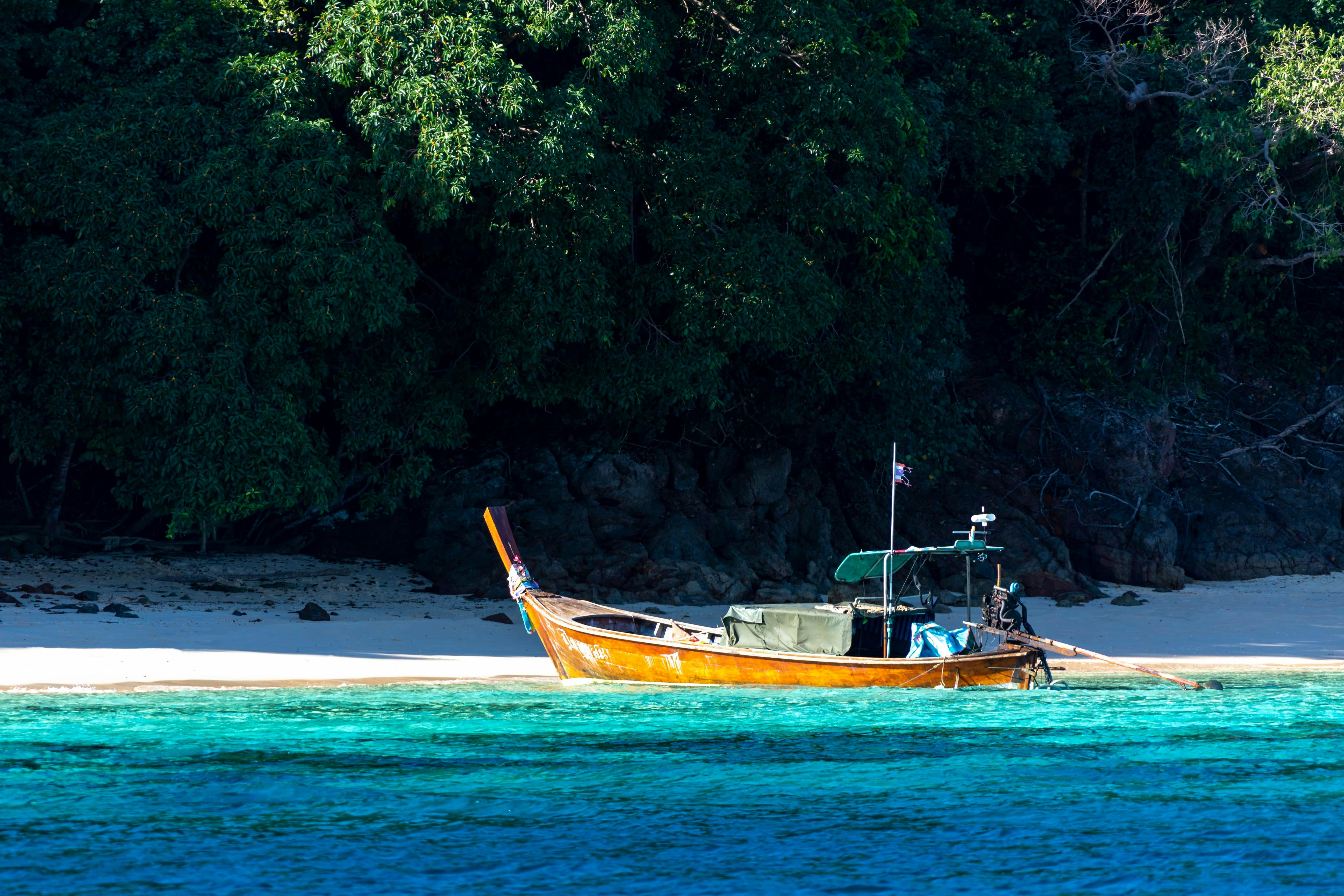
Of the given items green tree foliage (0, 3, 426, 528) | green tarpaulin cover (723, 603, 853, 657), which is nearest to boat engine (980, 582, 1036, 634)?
green tarpaulin cover (723, 603, 853, 657)

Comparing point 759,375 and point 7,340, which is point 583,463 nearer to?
point 759,375

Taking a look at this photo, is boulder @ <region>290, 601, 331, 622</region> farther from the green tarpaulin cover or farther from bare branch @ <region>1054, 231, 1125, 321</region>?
bare branch @ <region>1054, 231, 1125, 321</region>

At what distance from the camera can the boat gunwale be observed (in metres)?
13.6

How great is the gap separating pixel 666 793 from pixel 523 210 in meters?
8.81

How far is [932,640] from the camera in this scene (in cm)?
1425

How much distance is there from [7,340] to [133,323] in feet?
6.62

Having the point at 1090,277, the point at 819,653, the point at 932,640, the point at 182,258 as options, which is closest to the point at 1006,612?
the point at 932,640

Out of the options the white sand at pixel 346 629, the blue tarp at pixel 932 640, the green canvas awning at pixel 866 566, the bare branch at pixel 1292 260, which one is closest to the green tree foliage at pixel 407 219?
the white sand at pixel 346 629

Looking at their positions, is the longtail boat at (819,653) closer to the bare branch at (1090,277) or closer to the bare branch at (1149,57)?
the bare branch at (1090,277)

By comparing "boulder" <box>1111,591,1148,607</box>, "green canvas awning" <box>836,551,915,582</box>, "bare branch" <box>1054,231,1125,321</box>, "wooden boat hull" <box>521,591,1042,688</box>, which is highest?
"bare branch" <box>1054,231,1125,321</box>

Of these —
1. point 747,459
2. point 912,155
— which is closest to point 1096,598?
point 747,459

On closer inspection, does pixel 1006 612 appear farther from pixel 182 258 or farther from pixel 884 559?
pixel 182 258

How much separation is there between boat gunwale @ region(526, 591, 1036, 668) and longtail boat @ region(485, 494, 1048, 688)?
0.01m

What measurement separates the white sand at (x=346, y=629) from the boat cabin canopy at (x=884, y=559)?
3136 mm
